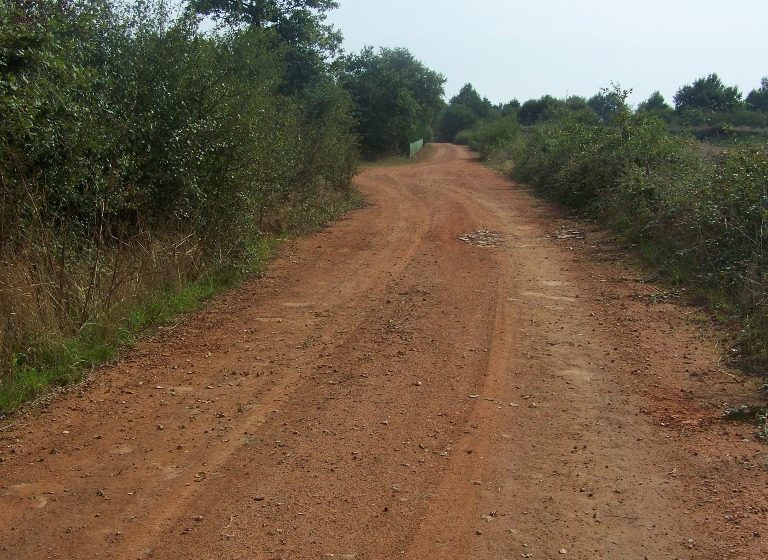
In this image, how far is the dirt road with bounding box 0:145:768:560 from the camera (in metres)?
3.97

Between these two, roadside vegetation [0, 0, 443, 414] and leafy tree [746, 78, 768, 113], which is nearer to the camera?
roadside vegetation [0, 0, 443, 414]

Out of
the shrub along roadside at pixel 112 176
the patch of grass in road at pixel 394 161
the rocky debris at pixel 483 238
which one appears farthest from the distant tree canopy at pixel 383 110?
the shrub along roadside at pixel 112 176

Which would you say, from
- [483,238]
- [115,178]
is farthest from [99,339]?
[483,238]

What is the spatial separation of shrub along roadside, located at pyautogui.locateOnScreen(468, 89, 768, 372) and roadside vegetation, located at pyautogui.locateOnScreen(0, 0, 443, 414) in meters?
6.04

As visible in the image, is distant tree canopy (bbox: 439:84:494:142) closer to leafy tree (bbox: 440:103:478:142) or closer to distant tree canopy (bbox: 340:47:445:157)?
leafy tree (bbox: 440:103:478:142)

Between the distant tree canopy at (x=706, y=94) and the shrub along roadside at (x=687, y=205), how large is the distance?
113 ft

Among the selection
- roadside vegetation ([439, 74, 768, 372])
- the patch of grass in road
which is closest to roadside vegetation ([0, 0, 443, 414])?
roadside vegetation ([439, 74, 768, 372])

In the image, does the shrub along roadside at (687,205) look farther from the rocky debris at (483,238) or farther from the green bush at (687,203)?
the rocky debris at (483,238)

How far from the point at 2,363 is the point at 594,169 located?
1497cm

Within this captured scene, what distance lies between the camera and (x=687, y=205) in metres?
11.6

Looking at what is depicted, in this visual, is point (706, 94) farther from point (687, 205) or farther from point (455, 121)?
point (687, 205)

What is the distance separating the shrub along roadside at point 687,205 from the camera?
8.52m

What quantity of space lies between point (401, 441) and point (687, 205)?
322 inches

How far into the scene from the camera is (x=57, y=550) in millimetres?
3814
